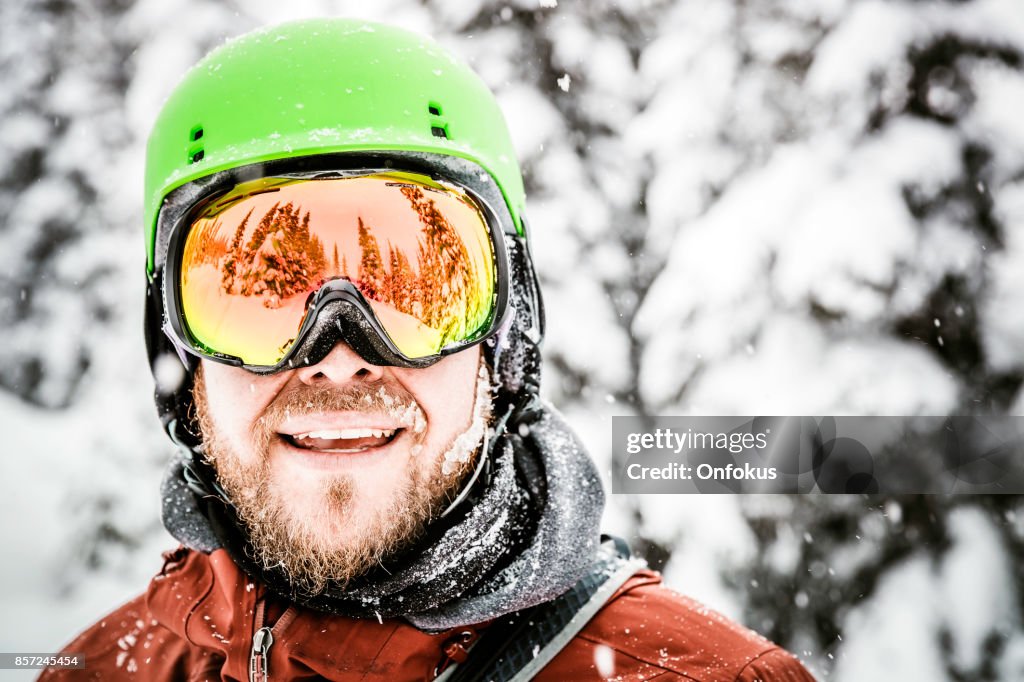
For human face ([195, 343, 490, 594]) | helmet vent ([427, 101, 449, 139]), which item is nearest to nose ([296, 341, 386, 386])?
Result: human face ([195, 343, 490, 594])

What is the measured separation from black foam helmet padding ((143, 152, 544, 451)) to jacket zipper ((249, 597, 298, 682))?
57 cm

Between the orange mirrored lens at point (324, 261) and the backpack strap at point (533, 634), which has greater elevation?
the orange mirrored lens at point (324, 261)

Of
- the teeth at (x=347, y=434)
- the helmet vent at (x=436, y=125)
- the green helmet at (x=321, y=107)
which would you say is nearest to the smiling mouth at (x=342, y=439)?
the teeth at (x=347, y=434)

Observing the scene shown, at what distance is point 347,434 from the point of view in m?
1.50

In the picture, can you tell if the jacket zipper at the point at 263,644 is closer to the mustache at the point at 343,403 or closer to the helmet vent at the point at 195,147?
the mustache at the point at 343,403

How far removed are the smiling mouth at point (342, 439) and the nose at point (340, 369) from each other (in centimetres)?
12

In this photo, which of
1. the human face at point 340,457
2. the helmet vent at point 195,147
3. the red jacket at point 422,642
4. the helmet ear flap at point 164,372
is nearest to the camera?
the red jacket at point 422,642

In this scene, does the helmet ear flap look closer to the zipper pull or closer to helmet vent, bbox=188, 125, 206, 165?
helmet vent, bbox=188, 125, 206, 165

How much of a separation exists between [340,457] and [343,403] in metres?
0.12

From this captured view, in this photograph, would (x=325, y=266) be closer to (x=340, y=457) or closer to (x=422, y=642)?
(x=340, y=457)

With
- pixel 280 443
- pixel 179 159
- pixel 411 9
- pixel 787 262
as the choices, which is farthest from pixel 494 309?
pixel 411 9

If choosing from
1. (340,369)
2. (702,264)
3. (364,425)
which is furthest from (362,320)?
(702,264)

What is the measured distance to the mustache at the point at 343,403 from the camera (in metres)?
1.49

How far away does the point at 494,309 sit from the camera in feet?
5.38
